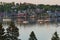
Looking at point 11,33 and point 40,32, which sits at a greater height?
point 11,33

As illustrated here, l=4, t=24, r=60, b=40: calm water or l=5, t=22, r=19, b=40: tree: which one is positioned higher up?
l=5, t=22, r=19, b=40: tree

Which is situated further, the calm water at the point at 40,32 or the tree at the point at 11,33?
the calm water at the point at 40,32

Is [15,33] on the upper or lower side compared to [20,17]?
upper

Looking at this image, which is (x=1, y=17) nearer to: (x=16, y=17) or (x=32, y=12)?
(x=16, y=17)

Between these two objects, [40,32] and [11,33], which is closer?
[11,33]

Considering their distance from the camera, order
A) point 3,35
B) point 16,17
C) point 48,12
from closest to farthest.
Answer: point 3,35
point 16,17
point 48,12

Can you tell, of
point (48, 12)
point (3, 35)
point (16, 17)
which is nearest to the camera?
point (3, 35)

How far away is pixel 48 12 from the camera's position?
37.4 meters

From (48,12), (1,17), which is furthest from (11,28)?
(48,12)

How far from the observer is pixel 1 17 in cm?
3269

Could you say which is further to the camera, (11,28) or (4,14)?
(4,14)

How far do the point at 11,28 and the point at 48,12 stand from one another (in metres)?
33.9

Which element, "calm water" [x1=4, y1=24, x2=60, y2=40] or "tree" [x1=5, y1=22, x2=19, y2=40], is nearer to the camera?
"tree" [x1=5, y1=22, x2=19, y2=40]

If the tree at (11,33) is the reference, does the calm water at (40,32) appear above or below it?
below
